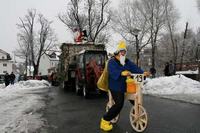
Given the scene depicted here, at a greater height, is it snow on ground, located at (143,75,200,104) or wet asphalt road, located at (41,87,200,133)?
snow on ground, located at (143,75,200,104)

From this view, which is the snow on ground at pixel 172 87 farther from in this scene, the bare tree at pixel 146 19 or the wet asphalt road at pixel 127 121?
the bare tree at pixel 146 19

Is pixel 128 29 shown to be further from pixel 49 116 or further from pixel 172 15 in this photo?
pixel 49 116

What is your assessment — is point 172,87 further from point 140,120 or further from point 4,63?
point 4,63

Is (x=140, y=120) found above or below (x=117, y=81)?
below

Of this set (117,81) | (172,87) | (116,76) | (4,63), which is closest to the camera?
(116,76)

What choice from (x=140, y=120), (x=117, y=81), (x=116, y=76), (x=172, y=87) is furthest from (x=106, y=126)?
(x=172, y=87)

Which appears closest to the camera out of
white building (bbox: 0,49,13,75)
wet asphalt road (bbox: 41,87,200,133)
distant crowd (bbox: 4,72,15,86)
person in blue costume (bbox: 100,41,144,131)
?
person in blue costume (bbox: 100,41,144,131)

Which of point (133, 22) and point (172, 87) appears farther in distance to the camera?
point (133, 22)

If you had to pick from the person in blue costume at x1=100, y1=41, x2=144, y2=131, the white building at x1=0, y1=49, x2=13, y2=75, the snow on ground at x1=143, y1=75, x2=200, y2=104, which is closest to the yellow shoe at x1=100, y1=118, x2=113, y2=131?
the person in blue costume at x1=100, y1=41, x2=144, y2=131

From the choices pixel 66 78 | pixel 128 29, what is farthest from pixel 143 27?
pixel 66 78

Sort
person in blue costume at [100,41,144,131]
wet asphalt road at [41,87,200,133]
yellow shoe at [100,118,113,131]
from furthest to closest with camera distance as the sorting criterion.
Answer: wet asphalt road at [41,87,200,133] → yellow shoe at [100,118,113,131] → person in blue costume at [100,41,144,131]

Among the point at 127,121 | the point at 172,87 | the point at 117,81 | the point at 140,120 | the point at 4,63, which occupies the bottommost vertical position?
the point at 127,121

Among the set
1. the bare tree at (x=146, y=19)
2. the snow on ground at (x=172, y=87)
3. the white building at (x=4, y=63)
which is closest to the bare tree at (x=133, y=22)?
the bare tree at (x=146, y=19)

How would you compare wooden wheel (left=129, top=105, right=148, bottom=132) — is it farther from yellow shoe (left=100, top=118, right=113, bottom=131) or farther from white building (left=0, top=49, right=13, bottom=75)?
white building (left=0, top=49, right=13, bottom=75)
